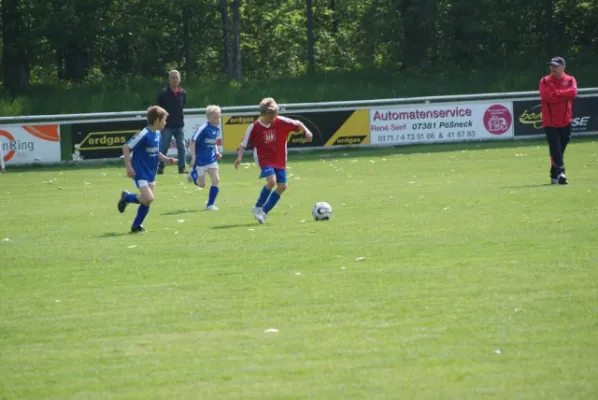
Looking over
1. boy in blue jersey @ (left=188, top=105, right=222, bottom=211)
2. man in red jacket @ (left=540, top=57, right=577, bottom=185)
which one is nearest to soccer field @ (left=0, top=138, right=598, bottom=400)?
boy in blue jersey @ (left=188, top=105, right=222, bottom=211)

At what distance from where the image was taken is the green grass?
122 ft

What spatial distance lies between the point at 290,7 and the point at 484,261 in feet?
160

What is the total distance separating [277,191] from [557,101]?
6146 millimetres

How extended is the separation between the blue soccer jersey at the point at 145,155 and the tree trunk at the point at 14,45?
92.6 feet

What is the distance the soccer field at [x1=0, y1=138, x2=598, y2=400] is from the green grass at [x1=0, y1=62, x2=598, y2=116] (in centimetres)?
2072

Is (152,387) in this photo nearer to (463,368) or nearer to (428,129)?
(463,368)

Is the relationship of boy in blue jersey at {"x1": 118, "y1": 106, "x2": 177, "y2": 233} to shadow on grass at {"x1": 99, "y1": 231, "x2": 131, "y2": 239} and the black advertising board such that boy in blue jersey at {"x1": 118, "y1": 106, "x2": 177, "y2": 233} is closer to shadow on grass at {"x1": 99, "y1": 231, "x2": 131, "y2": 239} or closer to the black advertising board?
shadow on grass at {"x1": 99, "y1": 231, "x2": 131, "y2": 239}

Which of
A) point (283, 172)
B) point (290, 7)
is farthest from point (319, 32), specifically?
point (283, 172)

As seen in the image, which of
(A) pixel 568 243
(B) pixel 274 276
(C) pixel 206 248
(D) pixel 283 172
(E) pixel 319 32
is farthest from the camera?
(E) pixel 319 32

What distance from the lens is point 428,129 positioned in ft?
100

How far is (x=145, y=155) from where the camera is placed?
14203mm

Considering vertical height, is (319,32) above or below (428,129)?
above

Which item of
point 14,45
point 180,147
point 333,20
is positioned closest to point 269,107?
point 180,147

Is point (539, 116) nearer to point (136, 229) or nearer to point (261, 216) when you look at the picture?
point (261, 216)
